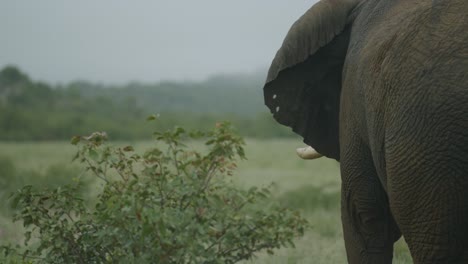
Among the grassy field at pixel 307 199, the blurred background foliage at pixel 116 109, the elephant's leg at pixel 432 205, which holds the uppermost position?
the elephant's leg at pixel 432 205

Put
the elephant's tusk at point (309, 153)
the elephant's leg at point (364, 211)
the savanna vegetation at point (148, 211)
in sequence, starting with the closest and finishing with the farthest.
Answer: the elephant's leg at point (364, 211) < the savanna vegetation at point (148, 211) < the elephant's tusk at point (309, 153)

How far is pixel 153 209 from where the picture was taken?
3.95 metres

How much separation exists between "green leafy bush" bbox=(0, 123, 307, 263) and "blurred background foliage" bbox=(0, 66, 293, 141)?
310mm

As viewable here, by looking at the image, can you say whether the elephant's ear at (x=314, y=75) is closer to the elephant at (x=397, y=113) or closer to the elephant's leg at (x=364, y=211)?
the elephant at (x=397, y=113)

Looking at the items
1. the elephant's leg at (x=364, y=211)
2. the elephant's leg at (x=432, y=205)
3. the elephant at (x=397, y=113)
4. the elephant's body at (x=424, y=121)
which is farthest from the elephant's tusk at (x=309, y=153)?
the elephant's leg at (x=432, y=205)

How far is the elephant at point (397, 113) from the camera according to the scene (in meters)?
3.01

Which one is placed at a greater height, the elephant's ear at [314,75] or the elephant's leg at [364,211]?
the elephant's ear at [314,75]

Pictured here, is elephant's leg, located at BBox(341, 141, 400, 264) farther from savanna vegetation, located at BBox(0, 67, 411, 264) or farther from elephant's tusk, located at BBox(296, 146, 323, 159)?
elephant's tusk, located at BBox(296, 146, 323, 159)

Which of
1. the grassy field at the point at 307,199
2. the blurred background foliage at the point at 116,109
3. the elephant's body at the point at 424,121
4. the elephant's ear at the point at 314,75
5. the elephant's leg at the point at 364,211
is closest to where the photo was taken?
the elephant's body at the point at 424,121

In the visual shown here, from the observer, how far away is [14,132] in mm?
39750

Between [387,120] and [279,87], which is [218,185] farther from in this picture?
[387,120]

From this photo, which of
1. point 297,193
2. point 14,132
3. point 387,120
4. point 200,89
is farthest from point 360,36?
point 200,89

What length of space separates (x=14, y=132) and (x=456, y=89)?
3850 centimetres

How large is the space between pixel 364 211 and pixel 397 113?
0.98 metres
